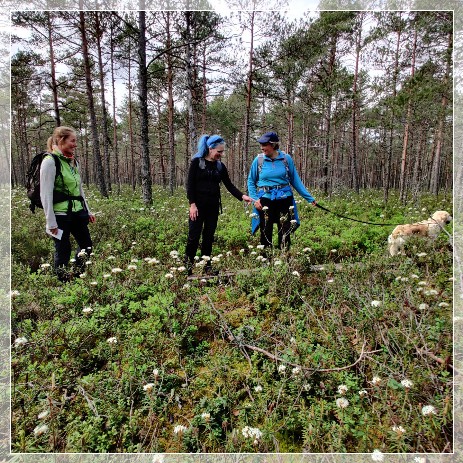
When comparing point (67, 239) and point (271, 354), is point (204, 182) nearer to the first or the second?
point (67, 239)

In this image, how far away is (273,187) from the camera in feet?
14.3

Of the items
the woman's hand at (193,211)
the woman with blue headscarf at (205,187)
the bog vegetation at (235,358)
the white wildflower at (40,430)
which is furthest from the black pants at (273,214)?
the white wildflower at (40,430)

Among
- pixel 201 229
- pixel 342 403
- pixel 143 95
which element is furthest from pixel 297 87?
pixel 342 403

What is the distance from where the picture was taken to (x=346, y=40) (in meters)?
14.4

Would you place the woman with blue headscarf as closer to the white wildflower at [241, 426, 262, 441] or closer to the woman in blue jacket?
the woman in blue jacket

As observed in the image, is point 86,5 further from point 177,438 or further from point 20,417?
point 177,438

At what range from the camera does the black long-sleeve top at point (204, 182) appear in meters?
4.02

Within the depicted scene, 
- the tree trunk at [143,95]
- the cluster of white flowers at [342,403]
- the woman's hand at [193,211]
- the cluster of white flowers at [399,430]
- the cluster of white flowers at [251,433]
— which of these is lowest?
the cluster of white flowers at [251,433]

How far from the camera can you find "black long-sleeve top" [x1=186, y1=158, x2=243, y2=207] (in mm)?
4023

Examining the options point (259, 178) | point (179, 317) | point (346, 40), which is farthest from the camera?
point (346, 40)

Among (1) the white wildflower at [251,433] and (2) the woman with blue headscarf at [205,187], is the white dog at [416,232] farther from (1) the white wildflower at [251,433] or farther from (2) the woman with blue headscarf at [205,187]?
(1) the white wildflower at [251,433]

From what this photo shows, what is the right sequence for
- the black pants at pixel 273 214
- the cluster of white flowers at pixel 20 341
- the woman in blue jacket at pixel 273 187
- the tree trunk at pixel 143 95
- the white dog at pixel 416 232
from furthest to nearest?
the tree trunk at pixel 143 95
the white dog at pixel 416 232
the black pants at pixel 273 214
the woman in blue jacket at pixel 273 187
the cluster of white flowers at pixel 20 341

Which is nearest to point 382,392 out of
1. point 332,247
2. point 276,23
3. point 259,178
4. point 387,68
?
point 259,178

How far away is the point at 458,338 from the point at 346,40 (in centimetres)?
1691
